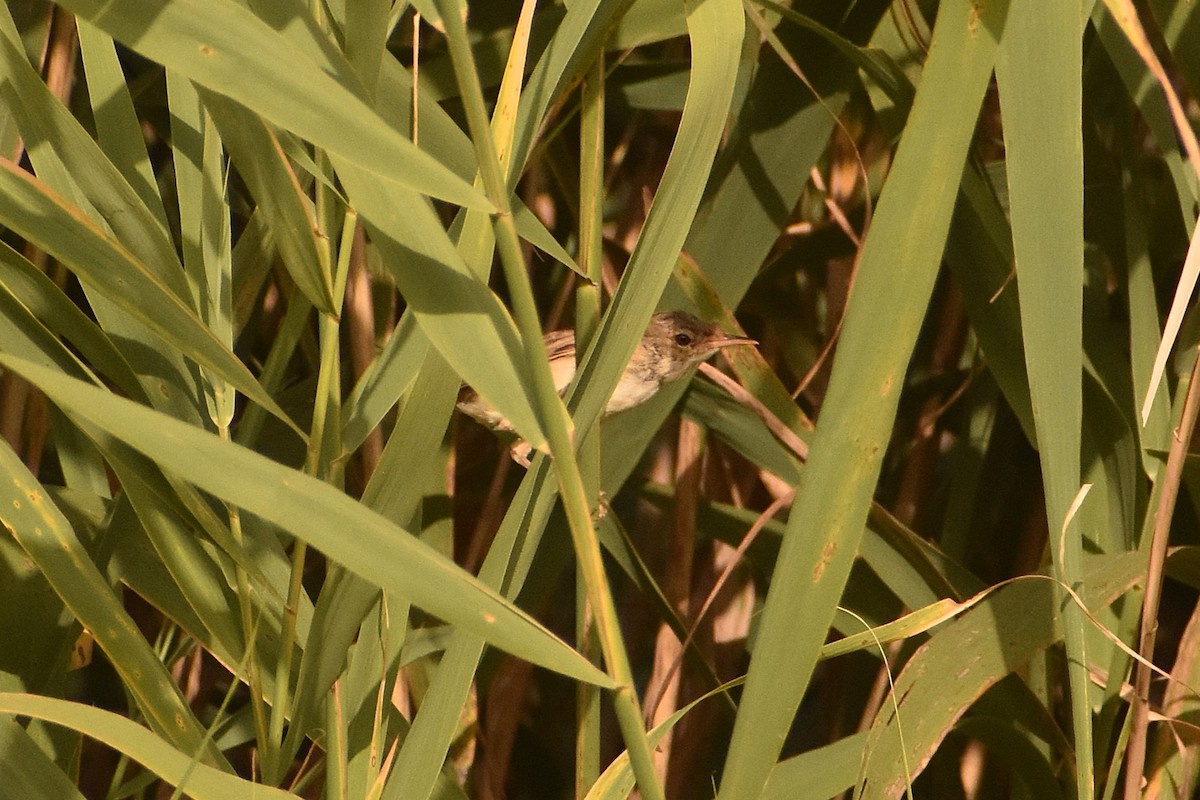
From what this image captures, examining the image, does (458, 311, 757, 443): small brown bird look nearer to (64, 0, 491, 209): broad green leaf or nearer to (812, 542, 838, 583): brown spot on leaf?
(812, 542, 838, 583): brown spot on leaf

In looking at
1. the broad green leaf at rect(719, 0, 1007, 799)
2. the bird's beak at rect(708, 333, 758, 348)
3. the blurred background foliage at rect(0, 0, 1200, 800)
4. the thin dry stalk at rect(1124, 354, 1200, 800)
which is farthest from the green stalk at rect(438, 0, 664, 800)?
the bird's beak at rect(708, 333, 758, 348)

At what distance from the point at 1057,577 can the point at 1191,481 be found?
402 millimetres

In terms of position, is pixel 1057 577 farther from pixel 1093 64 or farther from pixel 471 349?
pixel 1093 64

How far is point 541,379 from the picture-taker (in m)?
0.58

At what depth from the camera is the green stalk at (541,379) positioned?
56 cm

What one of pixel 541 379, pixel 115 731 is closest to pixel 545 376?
pixel 541 379

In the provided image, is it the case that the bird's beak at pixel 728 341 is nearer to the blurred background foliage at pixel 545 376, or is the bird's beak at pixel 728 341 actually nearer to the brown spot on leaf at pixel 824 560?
the blurred background foliage at pixel 545 376

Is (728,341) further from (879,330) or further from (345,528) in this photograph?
(345,528)

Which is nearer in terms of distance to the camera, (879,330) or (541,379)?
(541,379)

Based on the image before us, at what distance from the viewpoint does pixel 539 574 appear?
1.30 meters

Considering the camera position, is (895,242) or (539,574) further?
(539,574)

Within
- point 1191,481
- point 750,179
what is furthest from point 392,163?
point 1191,481

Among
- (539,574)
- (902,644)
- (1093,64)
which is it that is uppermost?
(1093,64)

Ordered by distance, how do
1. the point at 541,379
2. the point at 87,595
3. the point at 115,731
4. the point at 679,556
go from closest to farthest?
the point at 541,379, the point at 115,731, the point at 87,595, the point at 679,556
